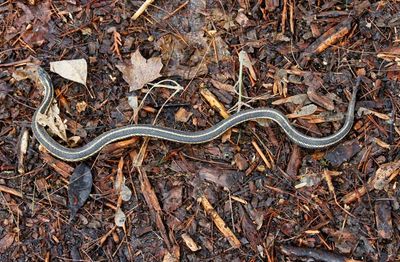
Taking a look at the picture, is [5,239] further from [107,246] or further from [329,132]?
[329,132]

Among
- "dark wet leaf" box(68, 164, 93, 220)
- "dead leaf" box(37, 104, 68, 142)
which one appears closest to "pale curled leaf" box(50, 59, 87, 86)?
"dead leaf" box(37, 104, 68, 142)

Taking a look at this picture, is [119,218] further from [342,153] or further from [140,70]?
[342,153]

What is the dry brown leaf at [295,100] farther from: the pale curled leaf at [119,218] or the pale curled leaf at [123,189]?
the pale curled leaf at [119,218]

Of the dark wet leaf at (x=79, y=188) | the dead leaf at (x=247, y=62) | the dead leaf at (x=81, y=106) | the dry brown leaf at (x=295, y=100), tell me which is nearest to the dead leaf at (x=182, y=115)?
the dead leaf at (x=247, y=62)

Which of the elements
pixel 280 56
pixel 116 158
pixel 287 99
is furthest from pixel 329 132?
pixel 116 158

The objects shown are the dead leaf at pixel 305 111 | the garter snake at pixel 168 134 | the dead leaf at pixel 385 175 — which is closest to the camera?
the dead leaf at pixel 385 175

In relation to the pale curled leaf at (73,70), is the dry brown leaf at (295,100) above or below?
below

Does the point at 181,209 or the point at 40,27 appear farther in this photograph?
the point at 40,27
